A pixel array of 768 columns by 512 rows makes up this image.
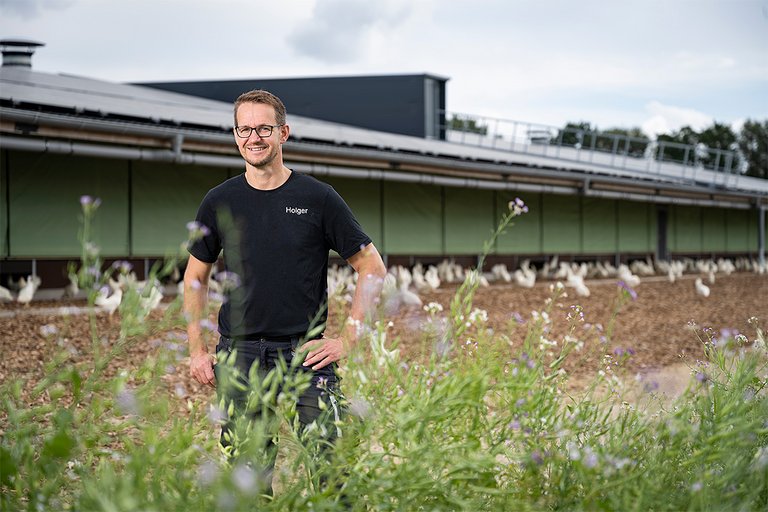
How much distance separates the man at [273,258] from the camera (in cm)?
349

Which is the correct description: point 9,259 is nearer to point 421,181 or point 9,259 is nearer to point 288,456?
point 421,181

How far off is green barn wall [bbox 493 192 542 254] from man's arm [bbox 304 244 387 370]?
16.0 m

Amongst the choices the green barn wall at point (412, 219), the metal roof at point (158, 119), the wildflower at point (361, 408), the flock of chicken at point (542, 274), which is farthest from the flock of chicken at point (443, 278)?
the metal roof at point (158, 119)

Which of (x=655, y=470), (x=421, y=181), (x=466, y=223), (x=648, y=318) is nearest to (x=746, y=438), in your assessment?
(x=655, y=470)

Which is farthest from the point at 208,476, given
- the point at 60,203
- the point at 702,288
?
the point at 702,288

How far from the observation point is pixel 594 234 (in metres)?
23.0

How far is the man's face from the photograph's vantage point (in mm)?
3504

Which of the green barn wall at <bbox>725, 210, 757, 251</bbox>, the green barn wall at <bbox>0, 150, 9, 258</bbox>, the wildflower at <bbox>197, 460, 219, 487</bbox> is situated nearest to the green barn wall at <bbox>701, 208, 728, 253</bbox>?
the green barn wall at <bbox>725, 210, 757, 251</bbox>

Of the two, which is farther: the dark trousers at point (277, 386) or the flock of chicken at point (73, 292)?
the flock of chicken at point (73, 292)

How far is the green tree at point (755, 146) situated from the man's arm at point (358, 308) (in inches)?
2958

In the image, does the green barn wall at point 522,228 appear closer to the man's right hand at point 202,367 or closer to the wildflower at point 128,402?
the man's right hand at point 202,367

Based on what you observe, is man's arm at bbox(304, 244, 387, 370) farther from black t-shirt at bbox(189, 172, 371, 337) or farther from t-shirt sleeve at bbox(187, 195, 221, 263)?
t-shirt sleeve at bbox(187, 195, 221, 263)

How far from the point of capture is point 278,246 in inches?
139

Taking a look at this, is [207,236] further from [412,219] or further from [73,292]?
[412,219]
